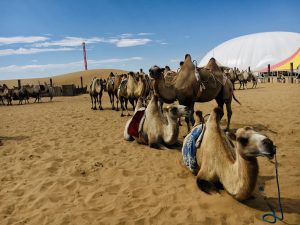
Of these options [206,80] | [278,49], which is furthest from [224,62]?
[206,80]

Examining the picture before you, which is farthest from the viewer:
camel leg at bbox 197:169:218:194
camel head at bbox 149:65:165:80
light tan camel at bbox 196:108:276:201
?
camel head at bbox 149:65:165:80

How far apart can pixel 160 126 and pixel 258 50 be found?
76598 mm

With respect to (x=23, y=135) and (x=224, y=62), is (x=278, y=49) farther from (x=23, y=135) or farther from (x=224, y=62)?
(x=23, y=135)

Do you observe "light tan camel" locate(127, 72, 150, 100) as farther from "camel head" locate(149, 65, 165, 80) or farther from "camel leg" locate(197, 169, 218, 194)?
"camel leg" locate(197, 169, 218, 194)

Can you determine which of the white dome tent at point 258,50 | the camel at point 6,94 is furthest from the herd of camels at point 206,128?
the white dome tent at point 258,50

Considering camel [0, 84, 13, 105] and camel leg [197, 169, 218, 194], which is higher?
camel [0, 84, 13, 105]

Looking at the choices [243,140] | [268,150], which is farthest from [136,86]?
[268,150]

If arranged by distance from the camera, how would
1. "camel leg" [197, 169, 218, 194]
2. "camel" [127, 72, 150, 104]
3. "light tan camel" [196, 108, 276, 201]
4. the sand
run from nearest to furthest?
"light tan camel" [196, 108, 276, 201]
the sand
"camel leg" [197, 169, 218, 194]
"camel" [127, 72, 150, 104]

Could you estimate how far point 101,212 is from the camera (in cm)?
382

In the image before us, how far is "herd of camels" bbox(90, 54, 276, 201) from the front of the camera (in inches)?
127

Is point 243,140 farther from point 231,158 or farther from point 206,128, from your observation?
point 206,128

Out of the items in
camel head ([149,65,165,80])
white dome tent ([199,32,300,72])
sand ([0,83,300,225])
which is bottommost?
sand ([0,83,300,225])

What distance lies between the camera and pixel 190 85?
7707 millimetres

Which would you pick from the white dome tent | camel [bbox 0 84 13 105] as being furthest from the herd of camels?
the white dome tent
